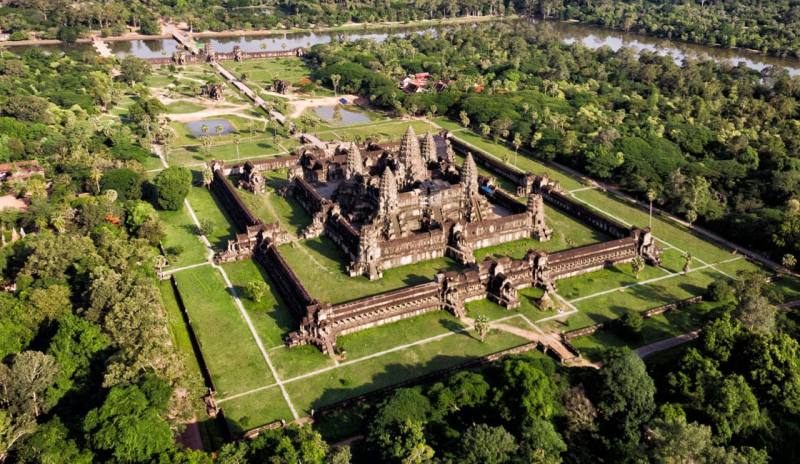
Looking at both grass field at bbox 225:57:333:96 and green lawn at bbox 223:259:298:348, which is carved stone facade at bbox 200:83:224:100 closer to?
grass field at bbox 225:57:333:96

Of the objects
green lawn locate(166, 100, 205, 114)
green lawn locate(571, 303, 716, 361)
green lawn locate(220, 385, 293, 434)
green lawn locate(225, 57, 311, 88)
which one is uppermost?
green lawn locate(225, 57, 311, 88)

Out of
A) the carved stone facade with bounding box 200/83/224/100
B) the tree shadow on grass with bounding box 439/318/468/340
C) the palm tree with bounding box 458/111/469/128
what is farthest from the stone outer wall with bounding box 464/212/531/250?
the carved stone facade with bounding box 200/83/224/100

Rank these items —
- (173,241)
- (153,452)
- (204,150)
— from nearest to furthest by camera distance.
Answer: (153,452) < (173,241) < (204,150)

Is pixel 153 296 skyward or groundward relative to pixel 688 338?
skyward

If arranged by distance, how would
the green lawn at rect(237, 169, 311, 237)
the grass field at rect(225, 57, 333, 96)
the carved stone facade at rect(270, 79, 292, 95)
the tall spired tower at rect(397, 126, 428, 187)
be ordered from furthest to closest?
the grass field at rect(225, 57, 333, 96), the carved stone facade at rect(270, 79, 292, 95), the tall spired tower at rect(397, 126, 428, 187), the green lawn at rect(237, 169, 311, 237)

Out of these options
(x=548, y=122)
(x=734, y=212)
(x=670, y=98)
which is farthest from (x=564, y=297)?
(x=670, y=98)

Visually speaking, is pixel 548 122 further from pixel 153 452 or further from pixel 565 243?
pixel 153 452

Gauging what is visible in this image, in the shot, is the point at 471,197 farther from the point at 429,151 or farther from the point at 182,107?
the point at 182,107

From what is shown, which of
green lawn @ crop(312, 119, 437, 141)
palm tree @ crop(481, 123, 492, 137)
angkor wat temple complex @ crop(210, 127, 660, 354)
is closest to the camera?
angkor wat temple complex @ crop(210, 127, 660, 354)

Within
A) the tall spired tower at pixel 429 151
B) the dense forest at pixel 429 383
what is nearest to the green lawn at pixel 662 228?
the dense forest at pixel 429 383
